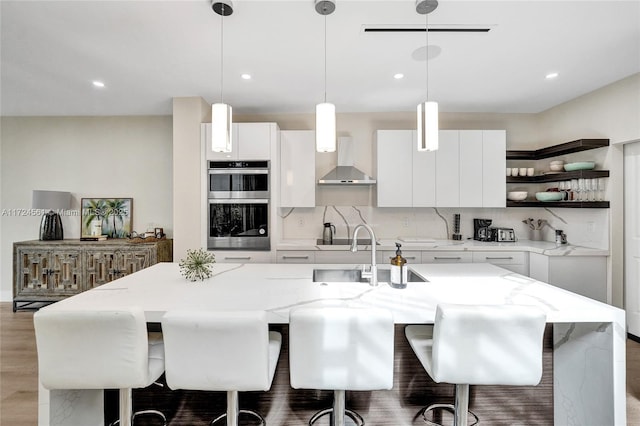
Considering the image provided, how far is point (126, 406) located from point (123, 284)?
0.73 m

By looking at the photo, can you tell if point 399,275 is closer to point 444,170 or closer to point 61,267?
point 444,170

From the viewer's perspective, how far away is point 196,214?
143 inches

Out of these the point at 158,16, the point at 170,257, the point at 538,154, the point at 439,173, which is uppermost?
the point at 158,16

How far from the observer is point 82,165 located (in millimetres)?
4438

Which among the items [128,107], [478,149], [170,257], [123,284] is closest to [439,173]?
[478,149]

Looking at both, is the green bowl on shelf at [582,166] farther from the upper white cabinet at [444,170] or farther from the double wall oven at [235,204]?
the double wall oven at [235,204]

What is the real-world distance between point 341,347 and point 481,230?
134 inches

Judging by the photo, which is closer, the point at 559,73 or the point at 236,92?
the point at 559,73

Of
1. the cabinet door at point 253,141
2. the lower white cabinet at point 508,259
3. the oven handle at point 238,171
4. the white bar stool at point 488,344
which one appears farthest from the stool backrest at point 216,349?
the lower white cabinet at point 508,259

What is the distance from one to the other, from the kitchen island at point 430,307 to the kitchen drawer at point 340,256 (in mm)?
1643

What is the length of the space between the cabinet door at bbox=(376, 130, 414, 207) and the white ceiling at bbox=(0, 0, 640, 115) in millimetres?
447

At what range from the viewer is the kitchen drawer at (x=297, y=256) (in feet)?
11.7

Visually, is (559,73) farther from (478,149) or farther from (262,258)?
(262,258)

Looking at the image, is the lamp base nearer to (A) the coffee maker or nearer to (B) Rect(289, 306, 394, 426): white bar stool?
(B) Rect(289, 306, 394, 426): white bar stool
